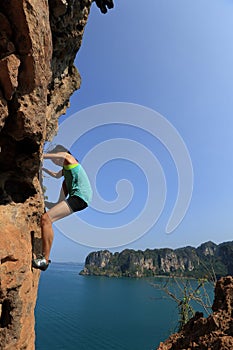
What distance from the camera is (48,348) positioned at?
2855 cm

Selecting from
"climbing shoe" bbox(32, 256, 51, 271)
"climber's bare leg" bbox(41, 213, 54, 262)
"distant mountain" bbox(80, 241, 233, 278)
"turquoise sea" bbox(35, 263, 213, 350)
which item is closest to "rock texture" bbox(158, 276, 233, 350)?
"climbing shoe" bbox(32, 256, 51, 271)

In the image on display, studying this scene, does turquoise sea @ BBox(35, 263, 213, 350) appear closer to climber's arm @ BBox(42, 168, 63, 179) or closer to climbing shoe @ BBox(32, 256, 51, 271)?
climber's arm @ BBox(42, 168, 63, 179)

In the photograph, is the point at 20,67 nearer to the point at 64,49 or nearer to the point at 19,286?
the point at 64,49

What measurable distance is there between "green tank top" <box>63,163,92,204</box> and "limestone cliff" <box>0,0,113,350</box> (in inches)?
22.0

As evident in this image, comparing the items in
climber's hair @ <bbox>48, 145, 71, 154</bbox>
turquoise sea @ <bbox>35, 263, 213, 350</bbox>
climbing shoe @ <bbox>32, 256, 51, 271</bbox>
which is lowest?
turquoise sea @ <bbox>35, 263, 213, 350</bbox>

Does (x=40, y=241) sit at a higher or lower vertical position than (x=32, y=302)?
higher

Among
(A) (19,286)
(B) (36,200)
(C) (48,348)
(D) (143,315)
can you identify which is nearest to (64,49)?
(B) (36,200)

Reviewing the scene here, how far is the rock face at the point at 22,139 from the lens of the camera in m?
3.48

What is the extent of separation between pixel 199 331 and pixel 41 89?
392 centimetres

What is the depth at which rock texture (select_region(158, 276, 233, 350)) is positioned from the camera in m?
3.31

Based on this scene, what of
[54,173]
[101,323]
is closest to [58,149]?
[54,173]

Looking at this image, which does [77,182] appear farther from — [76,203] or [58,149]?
[58,149]

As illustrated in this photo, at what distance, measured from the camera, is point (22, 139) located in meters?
4.08

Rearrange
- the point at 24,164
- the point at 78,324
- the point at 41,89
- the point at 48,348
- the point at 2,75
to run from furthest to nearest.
A: the point at 78,324, the point at 48,348, the point at 24,164, the point at 41,89, the point at 2,75
